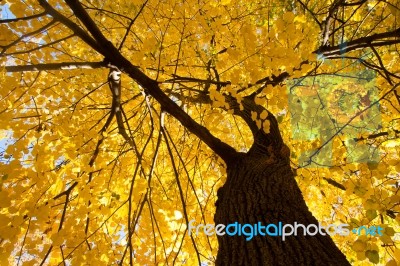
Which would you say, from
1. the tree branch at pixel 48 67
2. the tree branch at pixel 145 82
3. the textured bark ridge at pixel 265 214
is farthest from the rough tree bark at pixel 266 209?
the tree branch at pixel 48 67

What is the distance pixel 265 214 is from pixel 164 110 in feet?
4.62

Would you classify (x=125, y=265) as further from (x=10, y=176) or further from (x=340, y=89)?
(x=340, y=89)

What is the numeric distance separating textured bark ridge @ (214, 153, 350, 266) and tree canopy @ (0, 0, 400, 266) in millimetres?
284

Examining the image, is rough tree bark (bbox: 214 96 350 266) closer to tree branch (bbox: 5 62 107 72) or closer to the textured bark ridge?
the textured bark ridge

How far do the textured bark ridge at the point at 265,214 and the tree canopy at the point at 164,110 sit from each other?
0.28 meters

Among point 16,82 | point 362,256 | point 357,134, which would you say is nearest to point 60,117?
point 16,82

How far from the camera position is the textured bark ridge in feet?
5.08

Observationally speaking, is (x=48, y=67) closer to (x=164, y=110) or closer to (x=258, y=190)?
(x=164, y=110)

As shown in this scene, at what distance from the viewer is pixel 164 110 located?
2859mm

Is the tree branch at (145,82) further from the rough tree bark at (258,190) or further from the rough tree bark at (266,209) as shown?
the rough tree bark at (266,209)

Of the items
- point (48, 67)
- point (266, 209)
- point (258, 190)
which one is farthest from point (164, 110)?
point (266, 209)

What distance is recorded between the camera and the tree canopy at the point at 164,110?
2400 mm

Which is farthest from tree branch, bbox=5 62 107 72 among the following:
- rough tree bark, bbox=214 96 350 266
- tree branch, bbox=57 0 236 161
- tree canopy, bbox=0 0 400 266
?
rough tree bark, bbox=214 96 350 266

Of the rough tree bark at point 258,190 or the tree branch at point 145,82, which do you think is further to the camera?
the tree branch at point 145,82
